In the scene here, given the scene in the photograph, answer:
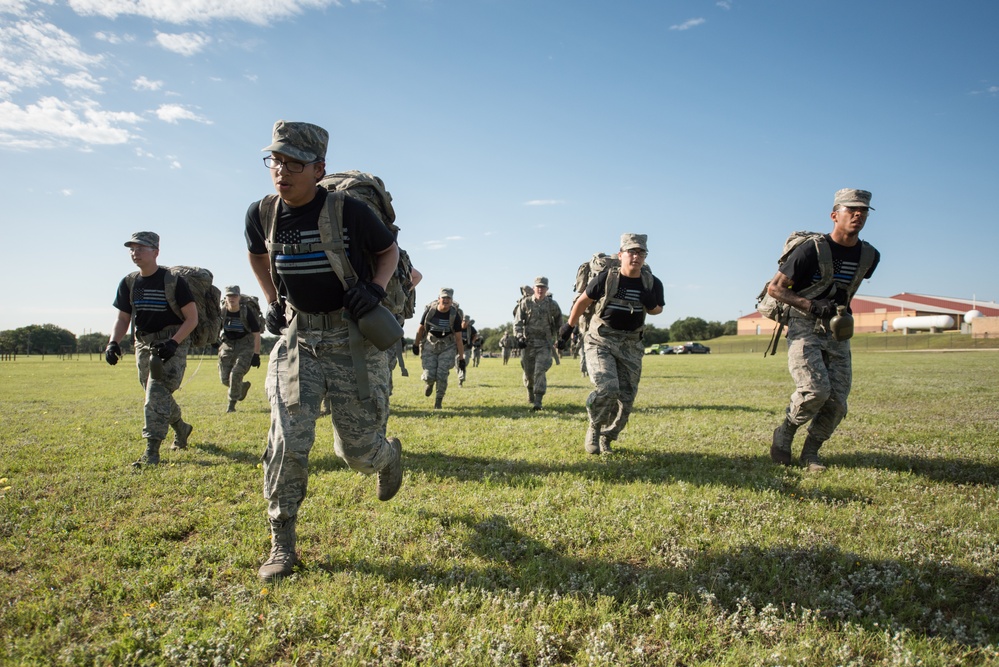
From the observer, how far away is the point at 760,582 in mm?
3545

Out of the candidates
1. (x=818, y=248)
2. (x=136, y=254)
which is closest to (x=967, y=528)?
(x=818, y=248)

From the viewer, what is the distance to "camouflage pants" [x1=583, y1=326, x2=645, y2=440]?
22.7ft

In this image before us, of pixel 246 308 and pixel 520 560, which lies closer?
pixel 520 560

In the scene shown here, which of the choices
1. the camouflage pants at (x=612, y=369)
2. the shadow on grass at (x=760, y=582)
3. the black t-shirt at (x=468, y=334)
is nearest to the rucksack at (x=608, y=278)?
the camouflage pants at (x=612, y=369)

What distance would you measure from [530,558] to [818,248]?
4.41 m

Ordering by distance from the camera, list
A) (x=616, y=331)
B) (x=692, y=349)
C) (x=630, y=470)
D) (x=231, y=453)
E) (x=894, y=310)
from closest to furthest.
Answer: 1. (x=630, y=470)
2. (x=616, y=331)
3. (x=231, y=453)
4. (x=692, y=349)
5. (x=894, y=310)

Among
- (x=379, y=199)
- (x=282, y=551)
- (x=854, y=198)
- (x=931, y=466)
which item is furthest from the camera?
(x=931, y=466)

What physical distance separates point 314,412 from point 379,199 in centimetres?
164

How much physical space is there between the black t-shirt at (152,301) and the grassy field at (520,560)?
5.35ft

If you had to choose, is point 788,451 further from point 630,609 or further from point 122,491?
point 122,491

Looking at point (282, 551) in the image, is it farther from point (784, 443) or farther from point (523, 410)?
point (523, 410)

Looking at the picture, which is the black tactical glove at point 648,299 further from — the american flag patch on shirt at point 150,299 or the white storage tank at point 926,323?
the white storage tank at point 926,323

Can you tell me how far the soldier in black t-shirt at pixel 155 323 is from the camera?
6.74 metres

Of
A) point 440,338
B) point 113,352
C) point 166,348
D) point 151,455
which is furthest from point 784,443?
point 440,338
